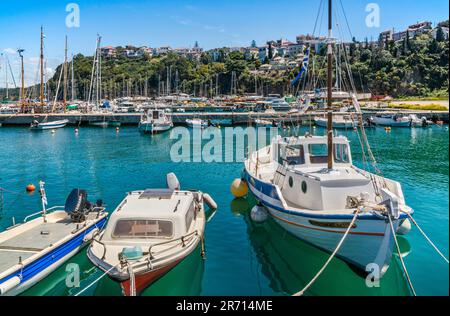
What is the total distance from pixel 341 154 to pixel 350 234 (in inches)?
246

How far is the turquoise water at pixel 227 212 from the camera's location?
1313cm

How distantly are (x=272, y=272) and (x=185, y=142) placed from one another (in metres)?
42.3

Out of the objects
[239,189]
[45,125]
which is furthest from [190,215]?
[45,125]

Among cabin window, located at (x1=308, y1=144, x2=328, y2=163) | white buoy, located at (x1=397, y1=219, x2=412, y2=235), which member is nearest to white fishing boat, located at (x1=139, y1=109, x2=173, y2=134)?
cabin window, located at (x1=308, y1=144, x2=328, y2=163)

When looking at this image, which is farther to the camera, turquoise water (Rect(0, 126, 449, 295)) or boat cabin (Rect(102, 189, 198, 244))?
boat cabin (Rect(102, 189, 198, 244))

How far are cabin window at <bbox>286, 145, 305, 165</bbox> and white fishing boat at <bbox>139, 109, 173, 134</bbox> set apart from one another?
47.4 meters

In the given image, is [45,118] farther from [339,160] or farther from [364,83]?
[364,83]

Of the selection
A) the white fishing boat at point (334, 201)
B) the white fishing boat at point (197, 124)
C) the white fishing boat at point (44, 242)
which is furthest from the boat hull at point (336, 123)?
the white fishing boat at point (44, 242)

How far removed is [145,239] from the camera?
13.3 meters

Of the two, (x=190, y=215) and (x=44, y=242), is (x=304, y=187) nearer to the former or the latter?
(x=190, y=215)

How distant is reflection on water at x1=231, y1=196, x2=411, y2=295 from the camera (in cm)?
1284

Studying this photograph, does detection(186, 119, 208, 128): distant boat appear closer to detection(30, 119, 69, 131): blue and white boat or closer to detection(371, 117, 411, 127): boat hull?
detection(30, 119, 69, 131): blue and white boat

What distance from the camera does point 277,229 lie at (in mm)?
18578

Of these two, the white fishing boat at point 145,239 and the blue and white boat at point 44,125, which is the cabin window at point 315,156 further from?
the blue and white boat at point 44,125
